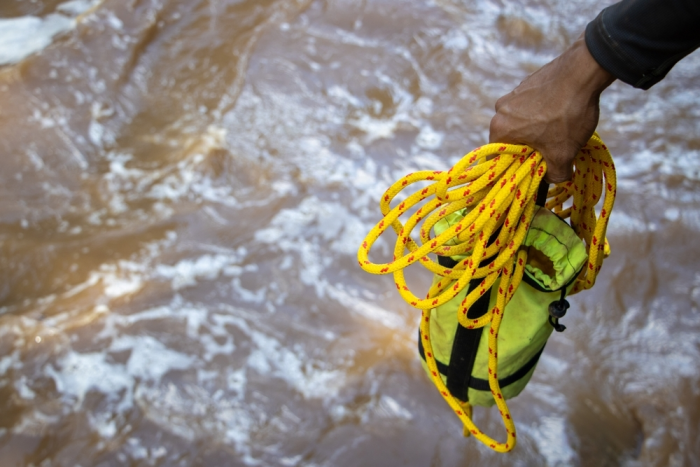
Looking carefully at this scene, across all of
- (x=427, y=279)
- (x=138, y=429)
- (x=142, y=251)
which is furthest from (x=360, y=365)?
(x=142, y=251)

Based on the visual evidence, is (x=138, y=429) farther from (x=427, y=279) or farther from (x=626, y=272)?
(x=626, y=272)

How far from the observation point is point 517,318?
1.40 meters

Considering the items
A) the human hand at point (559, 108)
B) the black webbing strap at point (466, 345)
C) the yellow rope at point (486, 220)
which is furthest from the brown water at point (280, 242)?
the human hand at point (559, 108)

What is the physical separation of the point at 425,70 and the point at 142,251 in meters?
2.13

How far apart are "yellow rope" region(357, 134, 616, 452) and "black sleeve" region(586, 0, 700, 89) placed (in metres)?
0.22

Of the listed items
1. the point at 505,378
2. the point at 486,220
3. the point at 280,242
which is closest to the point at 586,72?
the point at 486,220

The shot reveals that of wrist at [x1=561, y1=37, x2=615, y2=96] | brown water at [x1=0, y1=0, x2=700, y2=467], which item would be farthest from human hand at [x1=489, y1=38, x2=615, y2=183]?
brown water at [x1=0, y1=0, x2=700, y2=467]

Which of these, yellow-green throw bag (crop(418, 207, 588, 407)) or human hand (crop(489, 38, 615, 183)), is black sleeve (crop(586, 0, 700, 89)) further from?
yellow-green throw bag (crop(418, 207, 588, 407))

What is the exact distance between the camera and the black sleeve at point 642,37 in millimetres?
1050

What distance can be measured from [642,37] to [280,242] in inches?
80.4

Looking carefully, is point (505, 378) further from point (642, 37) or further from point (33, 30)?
point (33, 30)

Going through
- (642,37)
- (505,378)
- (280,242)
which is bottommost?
(280,242)

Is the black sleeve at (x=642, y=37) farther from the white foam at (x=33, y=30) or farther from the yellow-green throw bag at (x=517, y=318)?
the white foam at (x=33, y=30)

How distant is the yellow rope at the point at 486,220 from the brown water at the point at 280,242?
1.04 m
